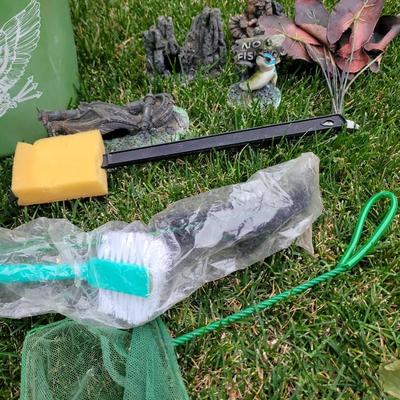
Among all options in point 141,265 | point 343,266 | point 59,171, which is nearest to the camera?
point 141,265

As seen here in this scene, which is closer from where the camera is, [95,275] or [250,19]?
[95,275]

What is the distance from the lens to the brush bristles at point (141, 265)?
1072mm

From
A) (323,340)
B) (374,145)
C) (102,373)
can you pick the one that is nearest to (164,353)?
Answer: (102,373)

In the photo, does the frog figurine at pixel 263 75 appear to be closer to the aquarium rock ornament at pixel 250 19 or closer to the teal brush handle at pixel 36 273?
the aquarium rock ornament at pixel 250 19

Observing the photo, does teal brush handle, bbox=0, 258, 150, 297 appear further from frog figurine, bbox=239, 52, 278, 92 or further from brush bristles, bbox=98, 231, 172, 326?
frog figurine, bbox=239, 52, 278, 92

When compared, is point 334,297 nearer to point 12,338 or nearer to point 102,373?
point 102,373

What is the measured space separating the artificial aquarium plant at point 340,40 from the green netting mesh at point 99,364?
0.77 metres

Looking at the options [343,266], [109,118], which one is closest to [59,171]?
[109,118]

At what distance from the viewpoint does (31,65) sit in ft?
4.54

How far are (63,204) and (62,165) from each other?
0.27ft

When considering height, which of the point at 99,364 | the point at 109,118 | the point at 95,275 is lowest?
the point at 99,364

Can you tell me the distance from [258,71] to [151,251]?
573 millimetres

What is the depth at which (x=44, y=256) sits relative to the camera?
115cm

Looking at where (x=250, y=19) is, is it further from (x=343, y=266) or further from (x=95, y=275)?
(x=95, y=275)
